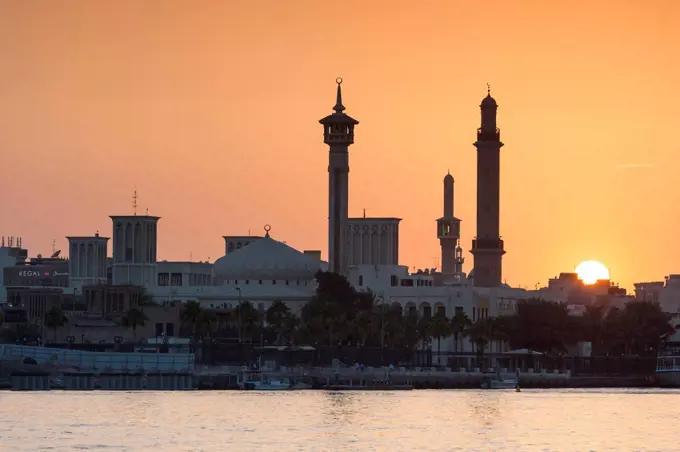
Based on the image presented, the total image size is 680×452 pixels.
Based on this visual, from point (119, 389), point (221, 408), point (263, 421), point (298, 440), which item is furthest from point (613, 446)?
point (119, 389)

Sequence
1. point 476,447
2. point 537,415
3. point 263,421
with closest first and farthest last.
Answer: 1. point 476,447
2. point 263,421
3. point 537,415

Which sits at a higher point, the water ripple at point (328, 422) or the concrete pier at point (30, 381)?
the concrete pier at point (30, 381)

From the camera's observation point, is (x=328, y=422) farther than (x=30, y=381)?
No

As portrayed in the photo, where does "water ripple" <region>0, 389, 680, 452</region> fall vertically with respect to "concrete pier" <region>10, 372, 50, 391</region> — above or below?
below

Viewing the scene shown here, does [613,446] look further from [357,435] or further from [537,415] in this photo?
[537,415]

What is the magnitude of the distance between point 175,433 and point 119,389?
2568 inches

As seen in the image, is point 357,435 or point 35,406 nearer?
point 357,435

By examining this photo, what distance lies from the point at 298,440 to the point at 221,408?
104ft

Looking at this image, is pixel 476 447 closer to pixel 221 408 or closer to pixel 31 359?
pixel 221 408

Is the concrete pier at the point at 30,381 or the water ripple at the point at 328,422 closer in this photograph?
the water ripple at the point at 328,422

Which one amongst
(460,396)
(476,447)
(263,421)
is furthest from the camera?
(460,396)

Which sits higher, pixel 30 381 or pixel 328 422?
pixel 30 381

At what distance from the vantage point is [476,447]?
122 meters

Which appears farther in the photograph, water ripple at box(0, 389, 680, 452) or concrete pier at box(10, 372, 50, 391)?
concrete pier at box(10, 372, 50, 391)
